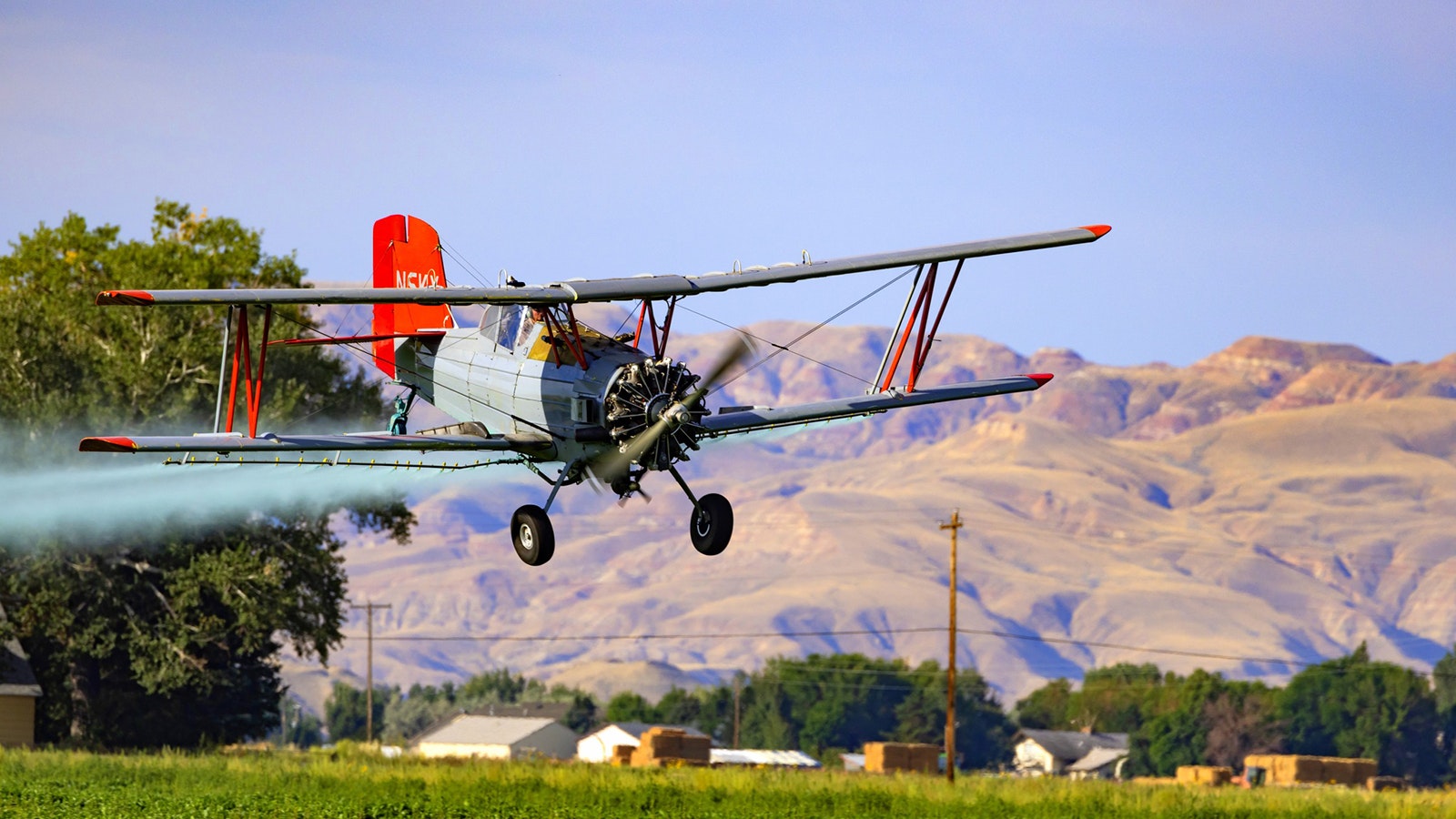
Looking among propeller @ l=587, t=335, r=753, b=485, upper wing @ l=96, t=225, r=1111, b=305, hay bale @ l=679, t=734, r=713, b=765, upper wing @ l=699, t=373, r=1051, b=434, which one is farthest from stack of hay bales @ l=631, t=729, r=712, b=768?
propeller @ l=587, t=335, r=753, b=485

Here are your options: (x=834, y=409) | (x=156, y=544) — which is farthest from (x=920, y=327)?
(x=156, y=544)

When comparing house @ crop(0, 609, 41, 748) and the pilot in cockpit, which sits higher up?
the pilot in cockpit

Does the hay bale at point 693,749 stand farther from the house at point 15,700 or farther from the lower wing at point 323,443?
the lower wing at point 323,443

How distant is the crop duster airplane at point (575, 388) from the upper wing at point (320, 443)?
3 cm

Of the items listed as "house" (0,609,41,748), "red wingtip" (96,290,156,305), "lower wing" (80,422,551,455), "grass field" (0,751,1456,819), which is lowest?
"grass field" (0,751,1456,819)

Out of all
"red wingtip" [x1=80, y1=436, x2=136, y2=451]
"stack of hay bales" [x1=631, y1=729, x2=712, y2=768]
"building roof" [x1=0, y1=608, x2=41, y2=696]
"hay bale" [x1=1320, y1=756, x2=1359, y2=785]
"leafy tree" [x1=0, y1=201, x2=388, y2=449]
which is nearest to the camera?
"red wingtip" [x1=80, y1=436, x2=136, y2=451]

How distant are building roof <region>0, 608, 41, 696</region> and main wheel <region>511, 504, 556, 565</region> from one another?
56987 millimetres

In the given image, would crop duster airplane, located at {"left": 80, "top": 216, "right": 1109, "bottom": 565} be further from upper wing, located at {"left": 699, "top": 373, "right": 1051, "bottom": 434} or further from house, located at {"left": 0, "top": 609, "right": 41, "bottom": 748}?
house, located at {"left": 0, "top": 609, "right": 41, "bottom": 748}

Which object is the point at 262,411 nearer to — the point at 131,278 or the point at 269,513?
the point at 269,513

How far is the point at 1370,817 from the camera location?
54.9m

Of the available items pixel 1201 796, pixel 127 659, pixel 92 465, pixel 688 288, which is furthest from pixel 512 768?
pixel 688 288

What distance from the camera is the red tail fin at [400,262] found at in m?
39.3

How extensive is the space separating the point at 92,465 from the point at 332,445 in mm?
37987

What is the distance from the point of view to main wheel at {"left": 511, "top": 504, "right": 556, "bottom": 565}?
3028 centimetres
